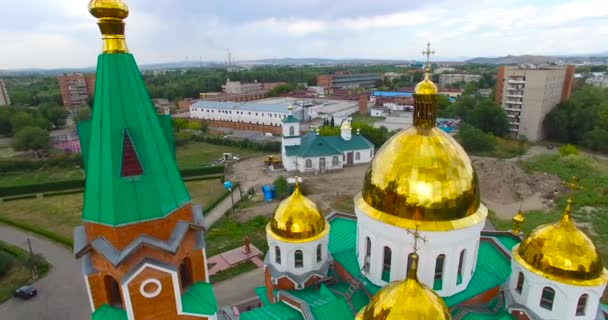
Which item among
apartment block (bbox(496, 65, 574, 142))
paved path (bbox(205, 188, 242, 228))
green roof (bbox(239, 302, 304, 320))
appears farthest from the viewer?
apartment block (bbox(496, 65, 574, 142))

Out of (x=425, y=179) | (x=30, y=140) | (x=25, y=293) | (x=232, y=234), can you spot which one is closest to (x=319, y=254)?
(x=425, y=179)

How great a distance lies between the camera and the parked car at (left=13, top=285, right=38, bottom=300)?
1888 centimetres

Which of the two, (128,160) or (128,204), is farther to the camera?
(128,204)

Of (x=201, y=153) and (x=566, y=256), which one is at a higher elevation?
(x=566, y=256)

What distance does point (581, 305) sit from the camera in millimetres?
10953

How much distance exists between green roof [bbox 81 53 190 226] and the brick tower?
0.06 feet

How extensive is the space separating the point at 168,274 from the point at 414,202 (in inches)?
268

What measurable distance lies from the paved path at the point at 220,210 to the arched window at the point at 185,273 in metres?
18.3

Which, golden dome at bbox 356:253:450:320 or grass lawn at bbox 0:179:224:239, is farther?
grass lawn at bbox 0:179:224:239

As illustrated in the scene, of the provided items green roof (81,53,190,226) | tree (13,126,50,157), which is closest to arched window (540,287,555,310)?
green roof (81,53,190,226)

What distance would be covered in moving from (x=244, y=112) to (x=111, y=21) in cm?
5796

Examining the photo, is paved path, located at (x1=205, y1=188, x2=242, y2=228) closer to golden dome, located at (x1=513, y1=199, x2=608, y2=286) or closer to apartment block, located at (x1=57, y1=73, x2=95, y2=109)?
golden dome, located at (x1=513, y1=199, x2=608, y2=286)

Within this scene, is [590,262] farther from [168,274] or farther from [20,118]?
[20,118]

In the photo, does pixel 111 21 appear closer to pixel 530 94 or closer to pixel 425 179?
pixel 425 179
